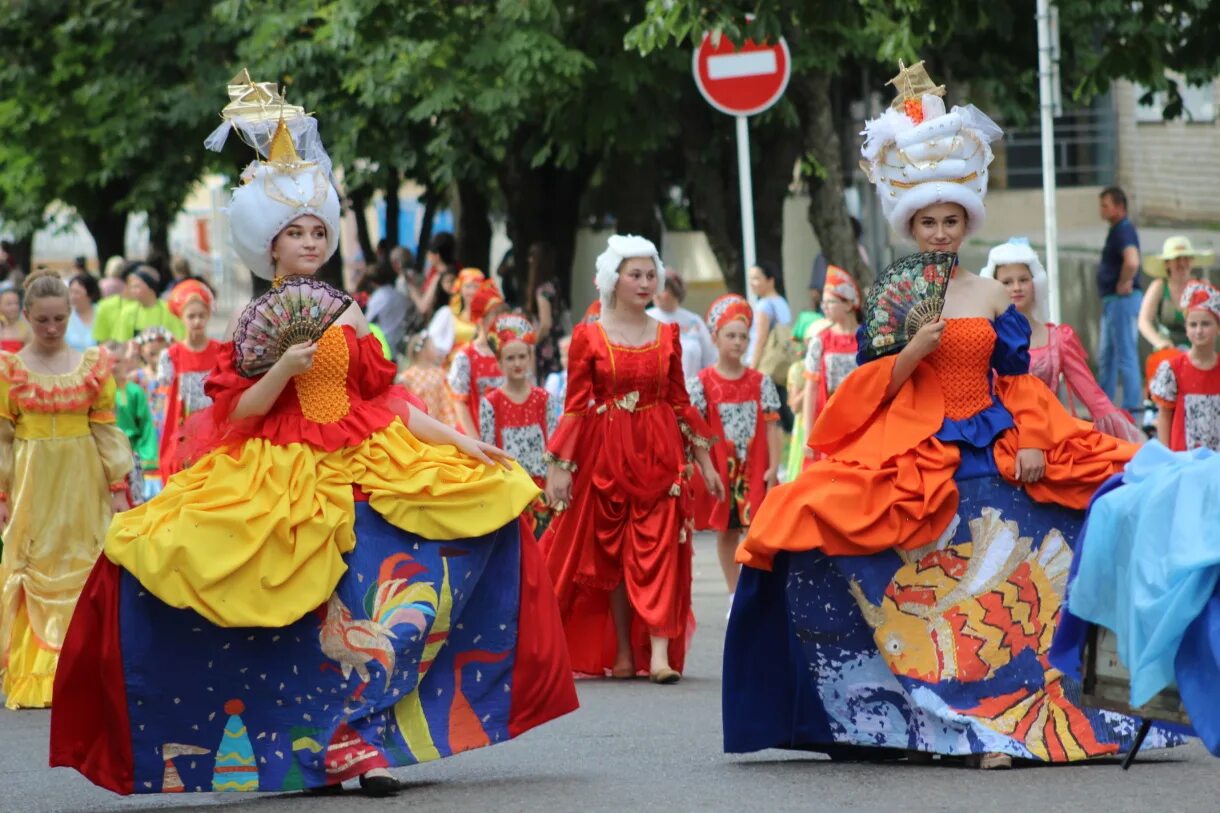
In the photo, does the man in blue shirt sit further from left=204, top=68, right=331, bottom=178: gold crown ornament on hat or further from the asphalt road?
left=204, top=68, right=331, bottom=178: gold crown ornament on hat

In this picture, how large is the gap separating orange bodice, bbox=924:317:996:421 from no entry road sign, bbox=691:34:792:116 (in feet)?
23.9

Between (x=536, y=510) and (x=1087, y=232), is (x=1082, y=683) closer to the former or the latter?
(x=536, y=510)

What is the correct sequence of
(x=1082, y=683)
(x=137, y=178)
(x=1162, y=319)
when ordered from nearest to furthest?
(x=1082, y=683) → (x=1162, y=319) → (x=137, y=178)

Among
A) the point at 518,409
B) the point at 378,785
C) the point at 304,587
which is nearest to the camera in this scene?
the point at 304,587

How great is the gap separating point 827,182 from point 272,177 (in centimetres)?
1422

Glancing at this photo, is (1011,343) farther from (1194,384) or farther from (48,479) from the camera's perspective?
(1194,384)

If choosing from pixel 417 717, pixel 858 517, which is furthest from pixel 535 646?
pixel 858 517

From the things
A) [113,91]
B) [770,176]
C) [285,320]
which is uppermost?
[113,91]

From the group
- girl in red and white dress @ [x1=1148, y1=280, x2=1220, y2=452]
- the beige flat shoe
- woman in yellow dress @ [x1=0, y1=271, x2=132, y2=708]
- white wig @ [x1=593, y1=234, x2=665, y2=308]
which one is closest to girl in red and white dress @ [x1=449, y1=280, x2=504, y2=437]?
white wig @ [x1=593, y1=234, x2=665, y2=308]

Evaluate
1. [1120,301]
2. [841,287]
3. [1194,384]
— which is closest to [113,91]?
[1120,301]

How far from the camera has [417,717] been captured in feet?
25.1

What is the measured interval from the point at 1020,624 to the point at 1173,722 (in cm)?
192

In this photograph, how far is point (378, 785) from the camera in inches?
299

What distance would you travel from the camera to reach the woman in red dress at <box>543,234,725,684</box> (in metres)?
10.8
